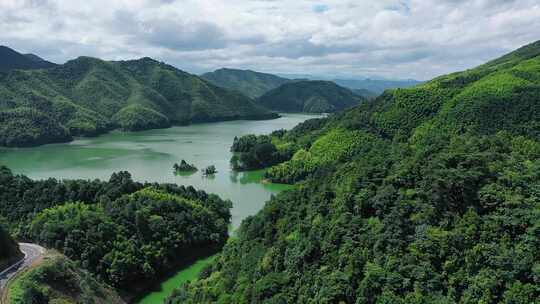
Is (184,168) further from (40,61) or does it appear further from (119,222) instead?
(40,61)

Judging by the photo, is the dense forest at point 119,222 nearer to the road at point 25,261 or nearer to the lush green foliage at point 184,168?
the road at point 25,261

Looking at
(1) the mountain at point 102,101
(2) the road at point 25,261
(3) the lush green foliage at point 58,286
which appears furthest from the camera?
(1) the mountain at point 102,101

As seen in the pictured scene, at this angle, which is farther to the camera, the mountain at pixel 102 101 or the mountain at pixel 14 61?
A: the mountain at pixel 14 61

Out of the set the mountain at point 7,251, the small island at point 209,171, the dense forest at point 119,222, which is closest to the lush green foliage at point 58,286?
the mountain at point 7,251

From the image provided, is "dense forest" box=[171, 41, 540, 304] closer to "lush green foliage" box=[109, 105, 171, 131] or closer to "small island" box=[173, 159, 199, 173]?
"small island" box=[173, 159, 199, 173]

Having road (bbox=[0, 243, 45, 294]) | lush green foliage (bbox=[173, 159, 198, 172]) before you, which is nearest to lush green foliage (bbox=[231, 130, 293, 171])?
lush green foliage (bbox=[173, 159, 198, 172])

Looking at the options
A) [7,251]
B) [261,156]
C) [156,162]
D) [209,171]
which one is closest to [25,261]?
[7,251]
